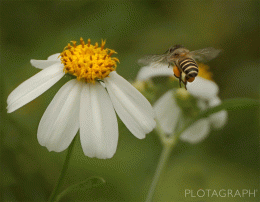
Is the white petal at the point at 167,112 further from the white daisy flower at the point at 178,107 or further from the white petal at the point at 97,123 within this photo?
the white petal at the point at 97,123

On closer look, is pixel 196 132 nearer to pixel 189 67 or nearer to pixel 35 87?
pixel 189 67

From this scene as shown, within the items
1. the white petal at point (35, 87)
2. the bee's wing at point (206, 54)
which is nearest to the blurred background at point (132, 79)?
the white petal at point (35, 87)

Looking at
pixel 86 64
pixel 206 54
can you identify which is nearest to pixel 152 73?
pixel 206 54

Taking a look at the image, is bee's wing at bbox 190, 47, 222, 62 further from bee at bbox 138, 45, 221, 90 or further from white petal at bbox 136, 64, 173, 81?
white petal at bbox 136, 64, 173, 81

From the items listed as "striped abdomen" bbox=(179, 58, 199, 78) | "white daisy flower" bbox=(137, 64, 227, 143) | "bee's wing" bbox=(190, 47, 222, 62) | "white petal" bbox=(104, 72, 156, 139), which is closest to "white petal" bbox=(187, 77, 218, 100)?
"white daisy flower" bbox=(137, 64, 227, 143)

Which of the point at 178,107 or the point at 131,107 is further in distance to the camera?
the point at 178,107
